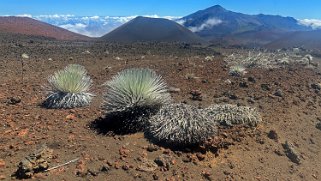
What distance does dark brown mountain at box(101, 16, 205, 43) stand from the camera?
37369 millimetres

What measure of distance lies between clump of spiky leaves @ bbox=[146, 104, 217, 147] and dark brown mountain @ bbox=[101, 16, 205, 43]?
30.8m

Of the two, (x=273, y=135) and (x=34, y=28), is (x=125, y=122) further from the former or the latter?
(x=34, y=28)

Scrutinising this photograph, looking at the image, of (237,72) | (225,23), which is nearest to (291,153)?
(237,72)

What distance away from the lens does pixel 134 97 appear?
19.8 ft

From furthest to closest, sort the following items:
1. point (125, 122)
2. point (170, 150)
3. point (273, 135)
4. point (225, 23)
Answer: point (225, 23), point (273, 135), point (125, 122), point (170, 150)

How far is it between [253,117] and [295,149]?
741 millimetres

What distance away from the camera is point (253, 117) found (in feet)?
21.8

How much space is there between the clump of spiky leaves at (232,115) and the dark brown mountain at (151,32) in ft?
98.0

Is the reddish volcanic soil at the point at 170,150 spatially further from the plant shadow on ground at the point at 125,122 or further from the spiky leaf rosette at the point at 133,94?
the spiky leaf rosette at the point at 133,94

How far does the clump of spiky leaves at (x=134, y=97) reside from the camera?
5.97m

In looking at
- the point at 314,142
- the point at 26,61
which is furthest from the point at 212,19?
the point at 314,142

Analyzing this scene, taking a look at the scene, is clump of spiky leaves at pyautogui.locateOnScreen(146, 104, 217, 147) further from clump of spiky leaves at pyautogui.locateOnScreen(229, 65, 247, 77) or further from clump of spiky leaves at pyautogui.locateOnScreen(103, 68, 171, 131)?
clump of spiky leaves at pyautogui.locateOnScreen(229, 65, 247, 77)

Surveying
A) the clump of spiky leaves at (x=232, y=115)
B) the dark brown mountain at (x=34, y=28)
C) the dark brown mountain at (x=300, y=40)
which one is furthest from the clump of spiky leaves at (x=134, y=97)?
the dark brown mountain at (x=34, y=28)

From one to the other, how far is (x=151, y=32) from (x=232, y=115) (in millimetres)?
33105
